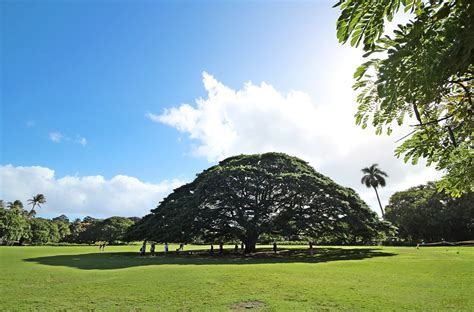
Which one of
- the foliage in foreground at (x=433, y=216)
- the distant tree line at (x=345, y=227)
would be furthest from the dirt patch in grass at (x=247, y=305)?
the foliage in foreground at (x=433, y=216)

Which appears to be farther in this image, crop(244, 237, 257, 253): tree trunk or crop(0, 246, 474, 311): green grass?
crop(244, 237, 257, 253): tree trunk

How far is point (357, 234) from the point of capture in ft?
95.8

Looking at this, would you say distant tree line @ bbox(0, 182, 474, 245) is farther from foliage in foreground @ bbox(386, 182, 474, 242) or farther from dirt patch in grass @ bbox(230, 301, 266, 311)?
dirt patch in grass @ bbox(230, 301, 266, 311)

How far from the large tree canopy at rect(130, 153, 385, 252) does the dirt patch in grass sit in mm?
20558

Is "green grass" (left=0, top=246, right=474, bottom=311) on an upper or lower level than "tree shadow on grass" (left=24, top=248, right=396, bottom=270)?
Result: lower

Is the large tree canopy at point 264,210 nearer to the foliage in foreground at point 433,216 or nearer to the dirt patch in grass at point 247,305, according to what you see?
the dirt patch in grass at point 247,305

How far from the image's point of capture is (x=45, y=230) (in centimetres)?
7156

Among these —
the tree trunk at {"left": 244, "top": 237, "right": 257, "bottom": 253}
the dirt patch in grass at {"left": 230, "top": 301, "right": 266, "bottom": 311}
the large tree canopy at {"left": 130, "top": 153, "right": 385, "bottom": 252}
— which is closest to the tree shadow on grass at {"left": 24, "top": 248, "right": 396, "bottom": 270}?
the large tree canopy at {"left": 130, "top": 153, "right": 385, "bottom": 252}

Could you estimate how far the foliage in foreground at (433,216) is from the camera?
1916 inches

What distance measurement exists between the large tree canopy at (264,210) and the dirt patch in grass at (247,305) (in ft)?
67.4

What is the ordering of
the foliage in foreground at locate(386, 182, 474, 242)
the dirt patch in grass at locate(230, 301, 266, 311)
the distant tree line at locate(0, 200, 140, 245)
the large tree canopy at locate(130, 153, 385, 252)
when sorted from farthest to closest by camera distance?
the distant tree line at locate(0, 200, 140, 245)
the foliage in foreground at locate(386, 182, 474, 242)
the large tree canopy at locate(130, 153, 385, 252)
the dirt patch in grass at locate(230, 301, 266, 311)

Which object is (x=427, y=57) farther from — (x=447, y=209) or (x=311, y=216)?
(x=447, y=209)

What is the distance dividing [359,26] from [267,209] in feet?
101

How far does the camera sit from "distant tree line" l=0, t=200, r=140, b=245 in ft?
196
